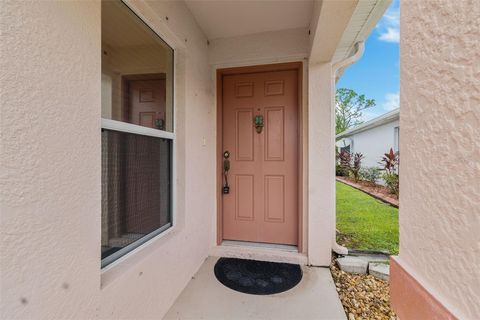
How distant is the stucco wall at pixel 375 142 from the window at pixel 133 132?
28.0 feet

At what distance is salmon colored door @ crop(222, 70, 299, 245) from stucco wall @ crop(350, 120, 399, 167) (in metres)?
7.08

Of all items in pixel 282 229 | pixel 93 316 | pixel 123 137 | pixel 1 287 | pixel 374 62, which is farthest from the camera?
pixel 374 62

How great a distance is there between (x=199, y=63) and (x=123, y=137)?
137 cm

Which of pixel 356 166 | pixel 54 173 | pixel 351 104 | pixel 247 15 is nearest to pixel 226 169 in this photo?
pixel 247 15

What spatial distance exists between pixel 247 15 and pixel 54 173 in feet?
7.24

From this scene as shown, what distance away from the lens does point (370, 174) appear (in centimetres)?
788

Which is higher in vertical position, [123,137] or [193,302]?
[123,137]

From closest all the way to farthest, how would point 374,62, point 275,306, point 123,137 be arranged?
point 123,137
point 275,306
point 374,62

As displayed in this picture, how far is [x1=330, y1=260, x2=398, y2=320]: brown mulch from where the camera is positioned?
1.83m

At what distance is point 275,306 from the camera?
1.91 metres

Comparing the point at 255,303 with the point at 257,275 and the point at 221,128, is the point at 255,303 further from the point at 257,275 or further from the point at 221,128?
the point at 221,128

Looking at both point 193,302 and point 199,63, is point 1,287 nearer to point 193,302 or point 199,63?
point 193,302

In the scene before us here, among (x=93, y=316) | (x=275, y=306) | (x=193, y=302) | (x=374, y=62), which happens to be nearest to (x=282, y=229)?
(x=275, y=306)

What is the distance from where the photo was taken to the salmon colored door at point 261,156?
2795 mm
